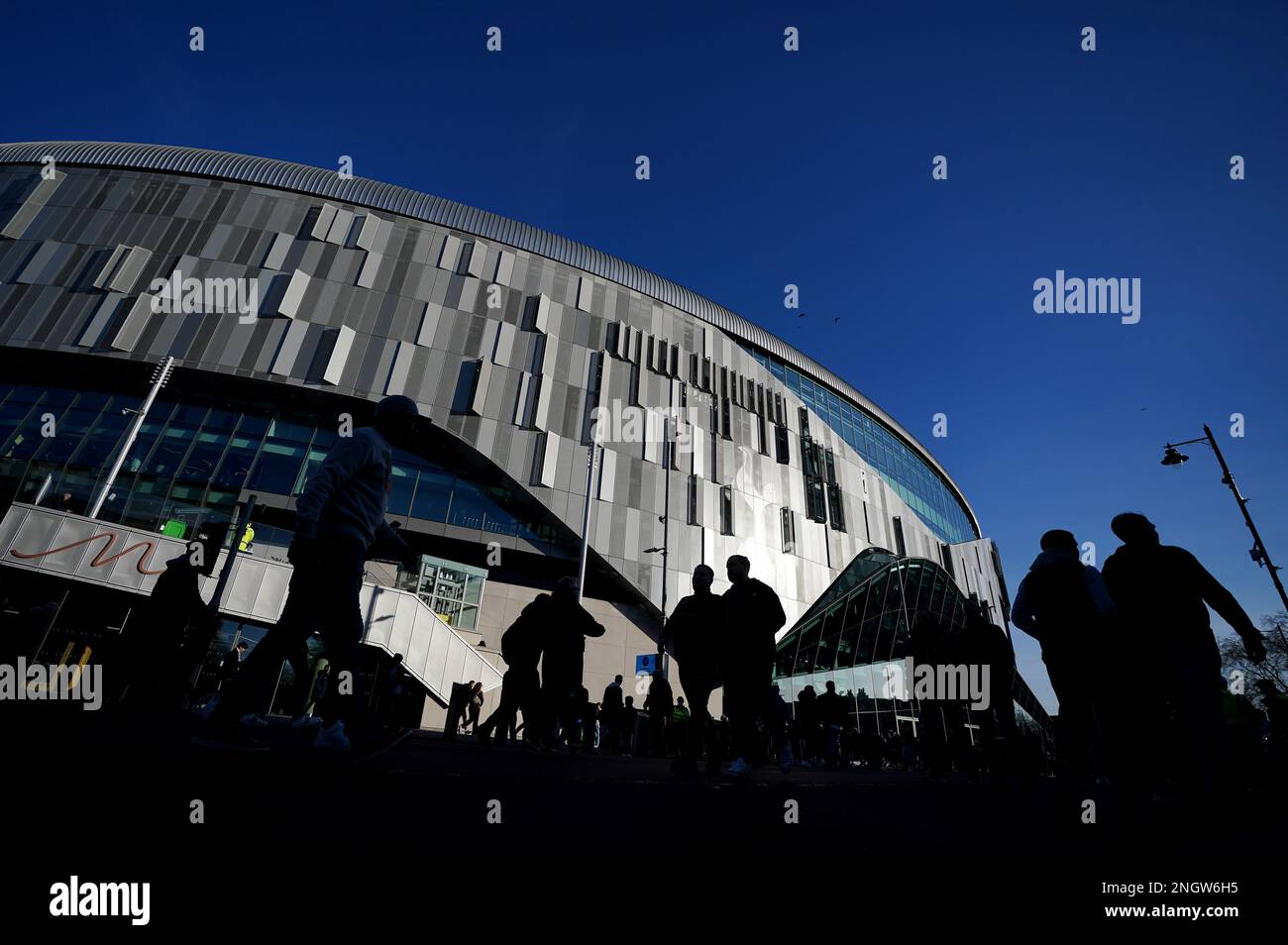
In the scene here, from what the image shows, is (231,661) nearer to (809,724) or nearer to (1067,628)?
(809,724)

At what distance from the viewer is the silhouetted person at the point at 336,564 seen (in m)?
3.57

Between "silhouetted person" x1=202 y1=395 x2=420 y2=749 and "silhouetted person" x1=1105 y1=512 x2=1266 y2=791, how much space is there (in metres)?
4.46

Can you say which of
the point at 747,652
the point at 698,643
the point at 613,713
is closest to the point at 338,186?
the point at 613,713

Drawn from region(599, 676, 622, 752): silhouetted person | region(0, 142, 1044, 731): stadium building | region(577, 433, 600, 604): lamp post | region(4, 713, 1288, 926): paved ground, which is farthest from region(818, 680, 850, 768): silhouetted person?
region(577, 433, 600, 604): lamp post

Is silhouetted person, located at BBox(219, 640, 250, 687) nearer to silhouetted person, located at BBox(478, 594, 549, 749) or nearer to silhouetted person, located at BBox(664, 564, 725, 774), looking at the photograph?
silhouetted person, located at BBox(478, 594, 549, 749)

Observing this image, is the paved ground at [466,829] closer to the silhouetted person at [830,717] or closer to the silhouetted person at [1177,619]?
the silhouetted person at [1177,619]

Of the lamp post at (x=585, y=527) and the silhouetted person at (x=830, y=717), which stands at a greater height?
the lamp post at (x=585, y=527)

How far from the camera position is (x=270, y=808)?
1773 millimetres

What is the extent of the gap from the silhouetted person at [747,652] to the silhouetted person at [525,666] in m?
2.86

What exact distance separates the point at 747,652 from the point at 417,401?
24.3 m

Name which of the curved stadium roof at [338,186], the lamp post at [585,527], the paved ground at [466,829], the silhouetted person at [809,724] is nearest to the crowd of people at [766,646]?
the paved ground at [466,829]

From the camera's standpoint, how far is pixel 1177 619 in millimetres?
3496

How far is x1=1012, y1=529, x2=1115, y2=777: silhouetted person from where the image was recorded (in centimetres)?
405

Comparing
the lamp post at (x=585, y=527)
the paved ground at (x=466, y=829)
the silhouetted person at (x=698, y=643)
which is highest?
the lamp post at (x=585, y=527)
